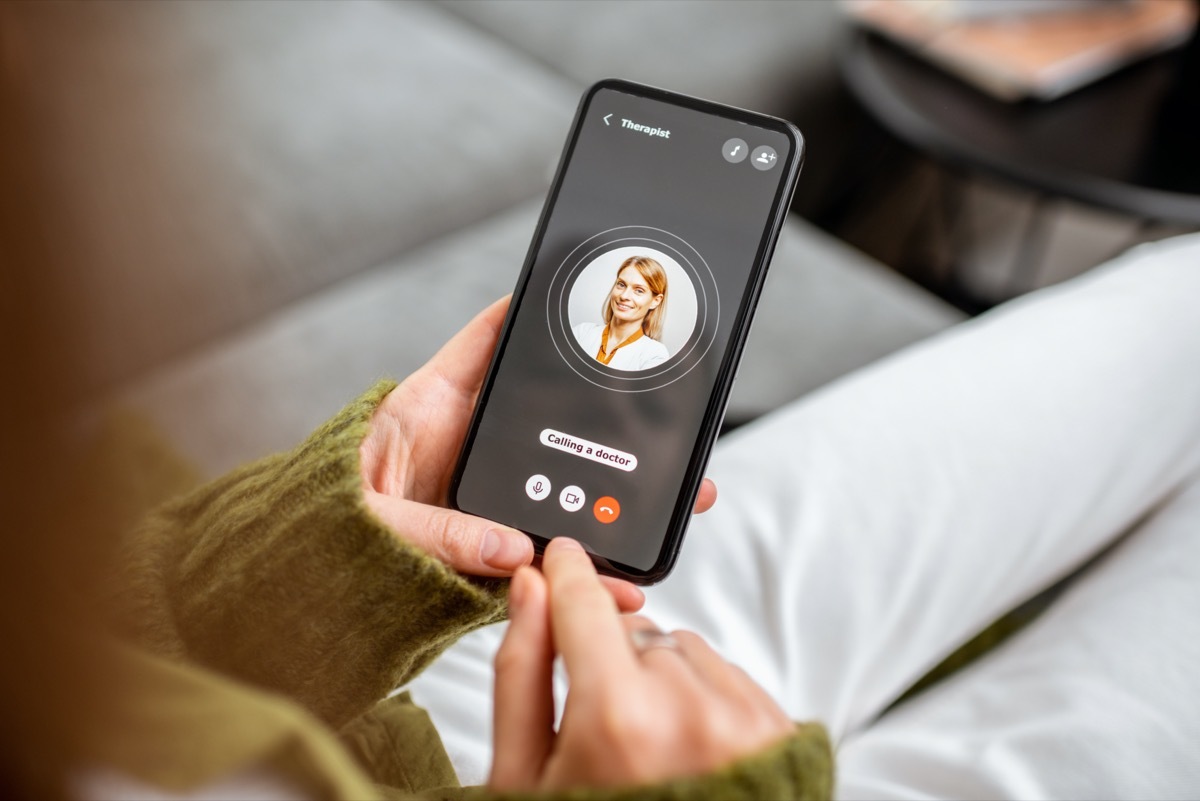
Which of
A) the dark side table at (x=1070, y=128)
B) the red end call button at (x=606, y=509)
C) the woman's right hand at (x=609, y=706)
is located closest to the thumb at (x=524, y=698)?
the woman's right hand at (x=609, y=706)

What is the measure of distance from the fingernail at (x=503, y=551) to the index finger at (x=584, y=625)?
5cm

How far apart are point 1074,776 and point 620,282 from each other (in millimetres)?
267

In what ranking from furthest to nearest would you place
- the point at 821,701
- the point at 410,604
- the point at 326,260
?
the point at 326,260 < the point at 821,701 < the point at 410,604

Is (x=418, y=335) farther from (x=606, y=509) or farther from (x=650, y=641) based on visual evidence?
(x=650, y=641)

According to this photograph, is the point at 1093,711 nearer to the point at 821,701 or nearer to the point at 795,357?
the point at 821,701

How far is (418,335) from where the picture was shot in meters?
0.65

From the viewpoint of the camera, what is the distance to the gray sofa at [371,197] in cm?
61

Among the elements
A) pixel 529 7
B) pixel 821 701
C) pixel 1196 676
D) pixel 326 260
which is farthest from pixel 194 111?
pixel 1196 676

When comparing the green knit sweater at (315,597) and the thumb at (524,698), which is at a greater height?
the thumb at (524,698)

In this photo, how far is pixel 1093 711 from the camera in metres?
0.38

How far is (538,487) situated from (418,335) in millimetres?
299

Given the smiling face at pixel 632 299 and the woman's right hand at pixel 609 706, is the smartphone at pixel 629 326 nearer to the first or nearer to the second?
the smiling face at pixel 632 299

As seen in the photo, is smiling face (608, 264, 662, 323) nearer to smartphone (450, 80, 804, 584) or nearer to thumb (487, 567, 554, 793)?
smartphone (450, 80, 804, 584)

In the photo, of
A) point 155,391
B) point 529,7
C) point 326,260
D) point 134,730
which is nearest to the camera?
point 134,730
